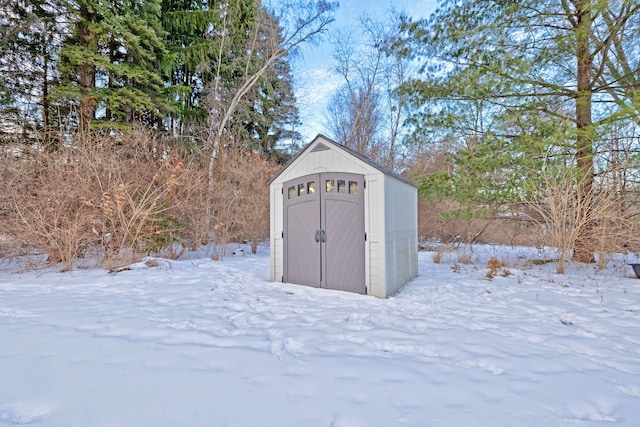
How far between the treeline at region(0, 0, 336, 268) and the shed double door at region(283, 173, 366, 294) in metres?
3.11

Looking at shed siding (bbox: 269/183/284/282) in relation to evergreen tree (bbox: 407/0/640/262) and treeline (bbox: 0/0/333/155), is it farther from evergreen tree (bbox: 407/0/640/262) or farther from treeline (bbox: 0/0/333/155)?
treeline (bbox: 0/0/333/155)

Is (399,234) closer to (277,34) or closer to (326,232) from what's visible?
(326,232)

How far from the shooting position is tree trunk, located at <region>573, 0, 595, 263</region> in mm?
5404

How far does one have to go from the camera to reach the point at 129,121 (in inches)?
384

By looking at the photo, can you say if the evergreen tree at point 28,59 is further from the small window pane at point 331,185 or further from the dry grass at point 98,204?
the small window pane at point 331,185

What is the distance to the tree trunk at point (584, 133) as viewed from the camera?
→ 540 cm

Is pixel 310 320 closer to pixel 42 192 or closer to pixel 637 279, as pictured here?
pixel 42 192

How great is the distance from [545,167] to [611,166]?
4.35 feet

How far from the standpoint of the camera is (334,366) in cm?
215

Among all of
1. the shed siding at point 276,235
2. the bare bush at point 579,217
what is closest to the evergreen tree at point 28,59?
the shed siding at point 276,235

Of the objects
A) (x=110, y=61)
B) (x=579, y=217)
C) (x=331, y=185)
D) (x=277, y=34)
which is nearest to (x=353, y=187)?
(x=331, y=185)

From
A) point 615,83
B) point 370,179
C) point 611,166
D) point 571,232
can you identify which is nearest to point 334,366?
point 370,179

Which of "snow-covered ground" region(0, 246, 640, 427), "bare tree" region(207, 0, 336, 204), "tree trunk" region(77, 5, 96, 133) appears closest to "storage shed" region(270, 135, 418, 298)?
"snow-covered ground" region(0, 246, 640, 427)

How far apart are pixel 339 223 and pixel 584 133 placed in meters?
4.87
